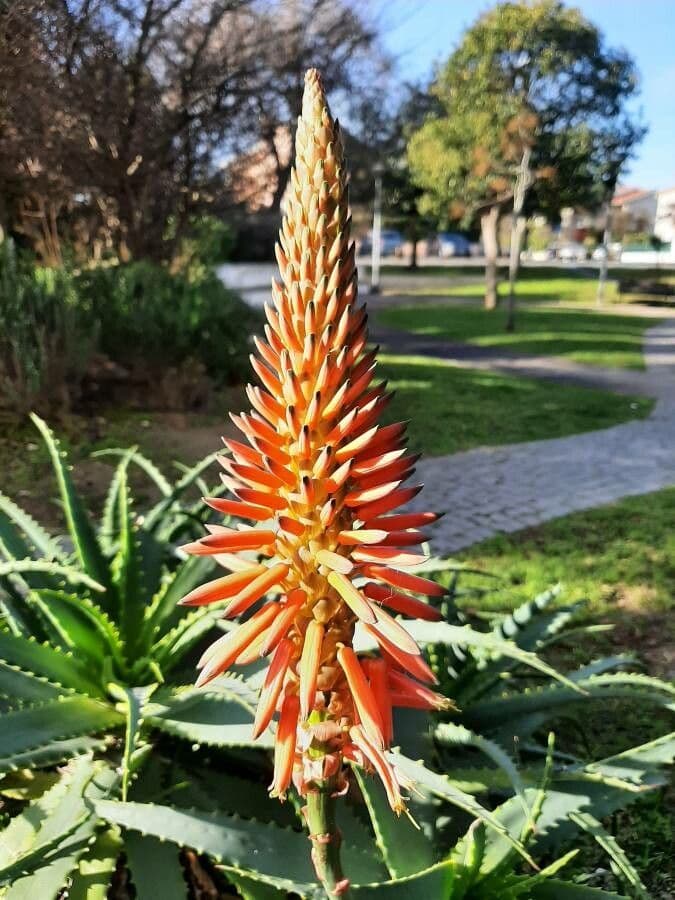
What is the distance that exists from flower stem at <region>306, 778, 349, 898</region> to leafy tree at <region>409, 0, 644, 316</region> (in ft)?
66.3

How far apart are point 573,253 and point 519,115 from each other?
44.8 metres

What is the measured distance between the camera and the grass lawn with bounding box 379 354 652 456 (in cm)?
910

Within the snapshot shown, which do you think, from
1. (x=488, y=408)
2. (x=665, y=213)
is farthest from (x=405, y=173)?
(x=665, y=213)

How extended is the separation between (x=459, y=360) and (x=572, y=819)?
44.4 ft

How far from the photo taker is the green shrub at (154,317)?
882cm

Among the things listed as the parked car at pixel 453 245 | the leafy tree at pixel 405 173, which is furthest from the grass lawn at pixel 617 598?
the parked car at pixel 453 245

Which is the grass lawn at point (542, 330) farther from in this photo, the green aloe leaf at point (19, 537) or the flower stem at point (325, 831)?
the flower stem at point (325, 831)

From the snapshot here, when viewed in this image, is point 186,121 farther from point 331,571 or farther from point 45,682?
point 331,571

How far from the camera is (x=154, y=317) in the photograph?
883cm

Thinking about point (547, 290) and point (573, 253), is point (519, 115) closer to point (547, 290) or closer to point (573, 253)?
point (547, 290)

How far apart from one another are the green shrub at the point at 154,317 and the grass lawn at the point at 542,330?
27.9 feet

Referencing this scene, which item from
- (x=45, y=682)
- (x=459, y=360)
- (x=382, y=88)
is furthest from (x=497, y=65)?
(x=45, y=682)

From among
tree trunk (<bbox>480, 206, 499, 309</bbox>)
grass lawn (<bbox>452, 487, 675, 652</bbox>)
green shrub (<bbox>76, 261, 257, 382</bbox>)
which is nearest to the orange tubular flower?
grass lawn (<bbox>452, 487, 675, 652</bbox>)

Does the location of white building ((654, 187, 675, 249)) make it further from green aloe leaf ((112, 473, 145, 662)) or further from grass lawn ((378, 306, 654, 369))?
green aloe leaf ((112, 473, 145, 662))
